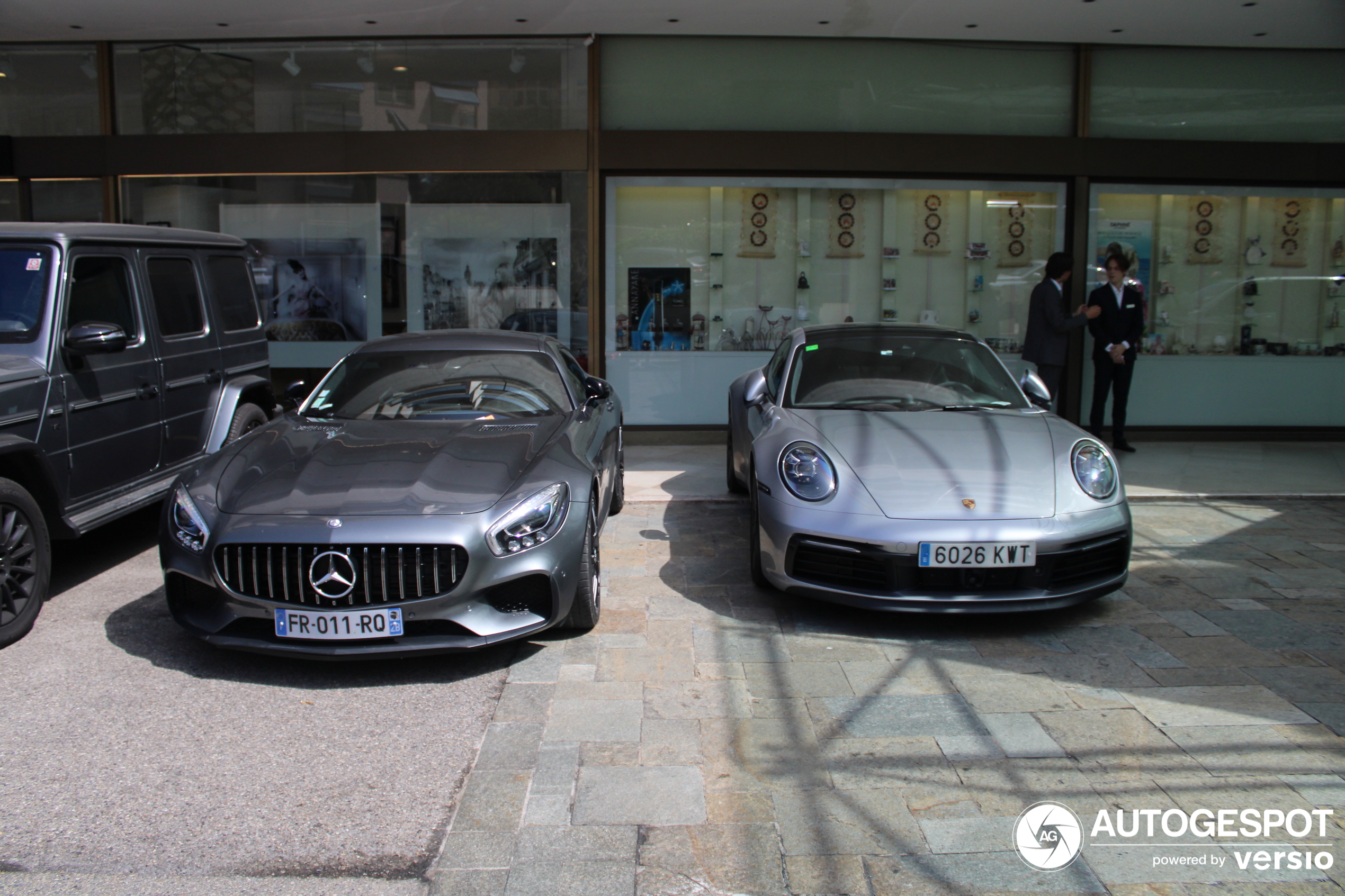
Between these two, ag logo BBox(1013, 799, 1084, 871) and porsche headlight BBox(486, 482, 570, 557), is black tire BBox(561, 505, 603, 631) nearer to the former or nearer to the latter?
porsche headlight BBox(486, 482, 570, 557)

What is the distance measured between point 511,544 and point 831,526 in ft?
4.78

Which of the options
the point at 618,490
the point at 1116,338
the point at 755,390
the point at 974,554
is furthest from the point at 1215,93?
the point at 974,554

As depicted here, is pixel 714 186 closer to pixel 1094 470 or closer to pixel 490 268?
pixel 490 268

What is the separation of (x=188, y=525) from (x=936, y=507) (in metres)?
3.22

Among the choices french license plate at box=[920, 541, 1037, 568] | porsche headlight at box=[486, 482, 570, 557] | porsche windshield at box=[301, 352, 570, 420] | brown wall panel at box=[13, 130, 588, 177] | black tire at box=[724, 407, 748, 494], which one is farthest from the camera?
brown wall panel at box=[13, 130, 588, 177]

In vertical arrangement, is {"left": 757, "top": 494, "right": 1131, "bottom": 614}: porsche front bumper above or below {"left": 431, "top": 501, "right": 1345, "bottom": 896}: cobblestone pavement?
above

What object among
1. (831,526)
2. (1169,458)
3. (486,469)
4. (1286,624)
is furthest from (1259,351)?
(486,469)

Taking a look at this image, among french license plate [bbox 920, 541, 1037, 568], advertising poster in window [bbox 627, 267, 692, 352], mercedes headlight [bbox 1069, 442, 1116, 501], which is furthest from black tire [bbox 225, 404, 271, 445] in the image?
mercedes headlight [bbox 1069, 442, 1116, 501]

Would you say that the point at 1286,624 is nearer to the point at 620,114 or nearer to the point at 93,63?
the point at 620,114

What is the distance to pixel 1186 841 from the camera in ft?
9.02

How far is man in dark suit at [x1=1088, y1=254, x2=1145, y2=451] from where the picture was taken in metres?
9.38

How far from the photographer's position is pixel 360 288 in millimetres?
10195

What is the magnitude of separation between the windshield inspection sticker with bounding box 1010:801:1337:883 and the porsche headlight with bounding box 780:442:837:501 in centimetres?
192

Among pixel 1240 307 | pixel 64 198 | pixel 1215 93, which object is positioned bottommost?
pixel 1240 307
